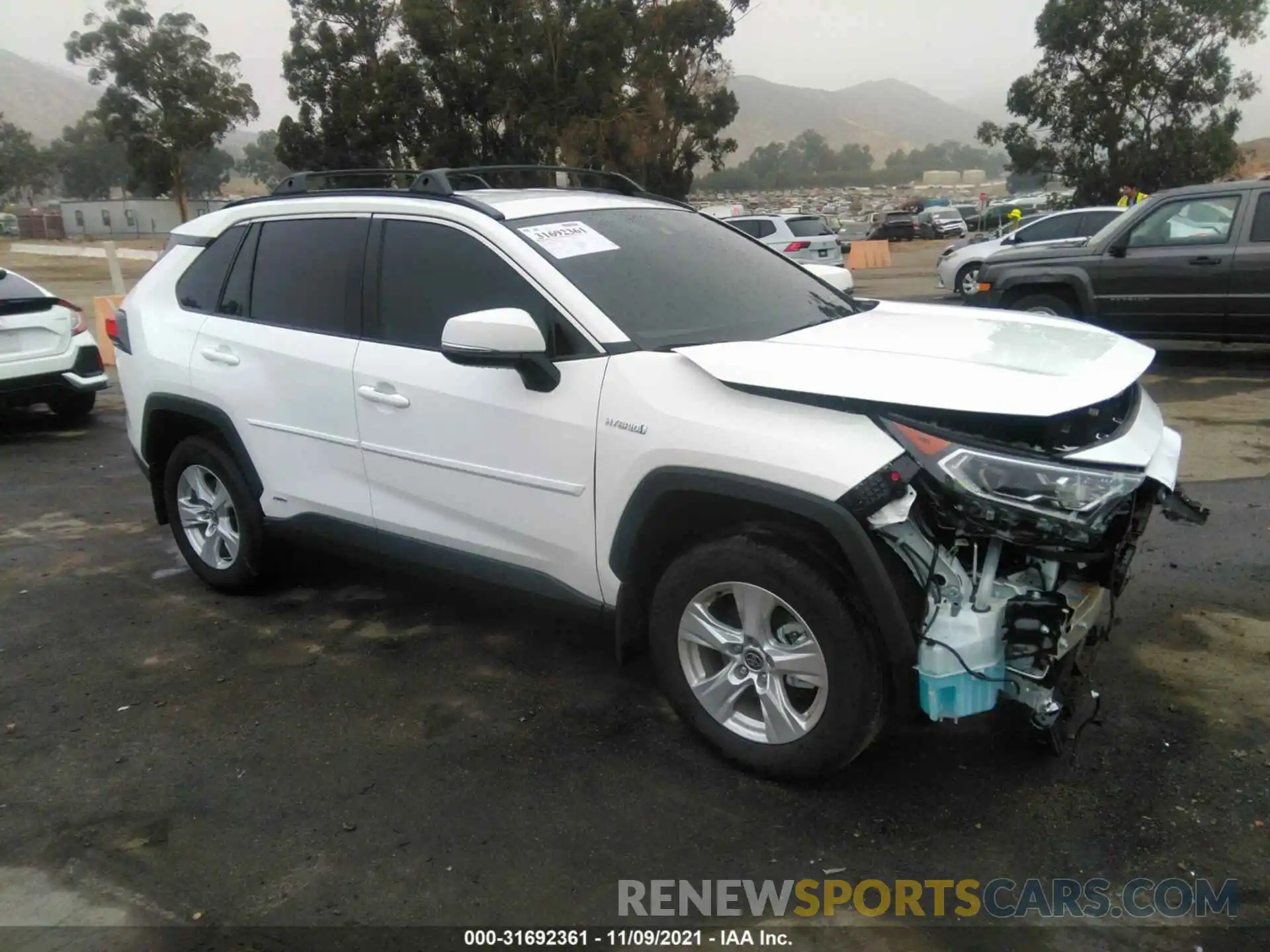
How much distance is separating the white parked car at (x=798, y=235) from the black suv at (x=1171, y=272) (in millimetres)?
9012

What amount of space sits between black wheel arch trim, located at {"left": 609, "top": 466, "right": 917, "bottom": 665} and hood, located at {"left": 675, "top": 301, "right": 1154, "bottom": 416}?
0.96 ft

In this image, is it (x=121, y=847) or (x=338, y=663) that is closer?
(x=121, y=847)

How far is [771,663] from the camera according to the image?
10.1 ft

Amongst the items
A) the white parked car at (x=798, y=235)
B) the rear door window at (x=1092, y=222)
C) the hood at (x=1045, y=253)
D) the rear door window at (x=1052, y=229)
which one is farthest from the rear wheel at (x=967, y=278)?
the hood at (x=1045, y=253)

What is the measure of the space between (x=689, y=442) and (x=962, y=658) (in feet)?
3.23

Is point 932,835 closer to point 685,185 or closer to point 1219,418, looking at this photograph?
point 1219,418

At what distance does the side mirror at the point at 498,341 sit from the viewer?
3225 mm

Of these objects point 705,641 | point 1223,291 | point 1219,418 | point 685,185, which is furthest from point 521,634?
point 685,185

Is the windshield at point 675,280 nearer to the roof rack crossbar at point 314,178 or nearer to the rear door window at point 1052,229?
the roof rack crossbar at point 314,178

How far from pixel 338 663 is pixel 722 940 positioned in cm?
219

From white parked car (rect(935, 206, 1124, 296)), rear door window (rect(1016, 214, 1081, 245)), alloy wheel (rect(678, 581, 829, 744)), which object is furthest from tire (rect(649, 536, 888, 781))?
rear door window (rect(1016, 214, 1081, 245))

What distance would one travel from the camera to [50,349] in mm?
8547

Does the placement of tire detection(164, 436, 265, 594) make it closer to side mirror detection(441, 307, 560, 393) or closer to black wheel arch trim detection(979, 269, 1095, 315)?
side mirror detection(441, 307, 560, 393)

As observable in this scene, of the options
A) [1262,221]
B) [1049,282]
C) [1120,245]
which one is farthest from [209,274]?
[1262,221]
